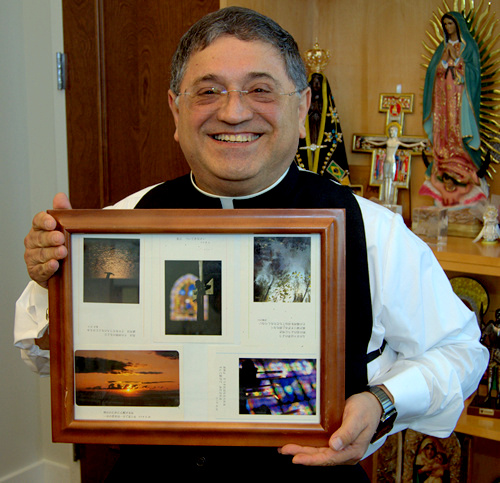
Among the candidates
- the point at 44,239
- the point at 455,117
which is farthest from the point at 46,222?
the point at 455,117

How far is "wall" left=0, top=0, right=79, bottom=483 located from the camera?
2.08 meters

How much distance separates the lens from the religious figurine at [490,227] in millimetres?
1904

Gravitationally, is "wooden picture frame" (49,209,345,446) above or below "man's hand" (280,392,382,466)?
above

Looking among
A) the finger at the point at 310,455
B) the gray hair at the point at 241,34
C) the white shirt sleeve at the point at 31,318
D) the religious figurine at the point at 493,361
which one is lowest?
the religious figurine at the point at 493,361

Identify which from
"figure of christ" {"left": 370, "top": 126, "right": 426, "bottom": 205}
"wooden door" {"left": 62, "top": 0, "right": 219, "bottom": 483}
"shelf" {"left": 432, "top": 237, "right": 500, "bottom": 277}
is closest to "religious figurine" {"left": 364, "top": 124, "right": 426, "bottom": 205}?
"figure of christ" {"left": 370, "top": 126, "right": 426, "bottom": 205}

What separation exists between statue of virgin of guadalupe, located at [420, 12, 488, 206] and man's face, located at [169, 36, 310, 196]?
1162mm

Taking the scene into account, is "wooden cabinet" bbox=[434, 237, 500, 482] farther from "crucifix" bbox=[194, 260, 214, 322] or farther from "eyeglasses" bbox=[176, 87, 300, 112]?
"crucifix" bbox=[194, 260, 214, 322]

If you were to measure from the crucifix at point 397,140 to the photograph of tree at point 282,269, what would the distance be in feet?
4.17

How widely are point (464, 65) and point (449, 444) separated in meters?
1.46

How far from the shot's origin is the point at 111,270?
3.08 feet

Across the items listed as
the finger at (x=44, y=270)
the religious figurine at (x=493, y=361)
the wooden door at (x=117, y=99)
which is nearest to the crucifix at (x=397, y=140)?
the religious figurine at (x=493, y=361)

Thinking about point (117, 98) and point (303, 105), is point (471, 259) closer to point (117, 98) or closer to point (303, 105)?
point (303, 105)

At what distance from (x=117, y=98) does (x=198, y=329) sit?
141 cm

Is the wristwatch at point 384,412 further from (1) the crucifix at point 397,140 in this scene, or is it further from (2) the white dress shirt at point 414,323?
(1) the crucifix at point 397,140
